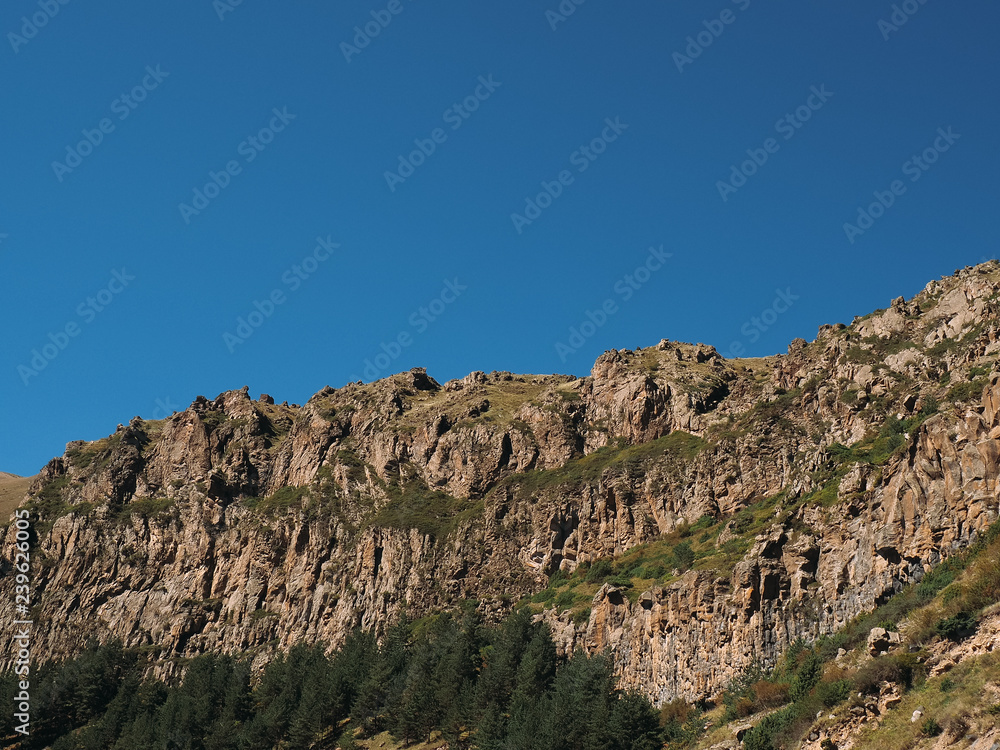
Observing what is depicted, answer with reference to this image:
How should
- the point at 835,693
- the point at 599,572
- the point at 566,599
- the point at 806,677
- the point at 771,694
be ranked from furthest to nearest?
the point at 599,572 → the point at 566,599 → the point at 771,694 → the point at 806,677 → the point at 835,693

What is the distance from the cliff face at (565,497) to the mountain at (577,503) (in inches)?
10.6

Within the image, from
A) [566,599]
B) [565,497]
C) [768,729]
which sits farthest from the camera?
[565,497]

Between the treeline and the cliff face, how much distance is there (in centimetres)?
550

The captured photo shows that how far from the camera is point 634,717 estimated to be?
186ft

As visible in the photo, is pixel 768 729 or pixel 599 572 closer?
pixel 768 729

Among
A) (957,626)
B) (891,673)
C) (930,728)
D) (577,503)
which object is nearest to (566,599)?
(577,503)

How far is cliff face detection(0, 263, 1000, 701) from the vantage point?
60062 millimetres

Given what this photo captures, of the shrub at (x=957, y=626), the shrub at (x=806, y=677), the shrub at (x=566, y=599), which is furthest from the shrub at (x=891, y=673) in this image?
the shrub at (x=566, y=599)

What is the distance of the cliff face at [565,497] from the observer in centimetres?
6006

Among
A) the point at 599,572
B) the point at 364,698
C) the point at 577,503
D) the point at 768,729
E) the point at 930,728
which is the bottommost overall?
the point at 930,728

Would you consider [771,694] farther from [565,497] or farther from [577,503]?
[565,497]

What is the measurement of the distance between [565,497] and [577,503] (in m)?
1.77

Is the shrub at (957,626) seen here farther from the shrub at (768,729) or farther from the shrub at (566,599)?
the shrub at (566,599)

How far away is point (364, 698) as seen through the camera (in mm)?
79812
